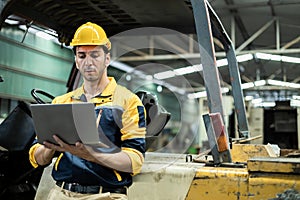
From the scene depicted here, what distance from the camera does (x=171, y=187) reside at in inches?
63.8

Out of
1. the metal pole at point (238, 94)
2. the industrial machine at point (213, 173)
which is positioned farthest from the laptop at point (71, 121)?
the metal pole at point (238, 94)

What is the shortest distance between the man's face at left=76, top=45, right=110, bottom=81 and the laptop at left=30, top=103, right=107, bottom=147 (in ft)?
0.91

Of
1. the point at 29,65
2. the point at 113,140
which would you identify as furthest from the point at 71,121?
the point at 29,65

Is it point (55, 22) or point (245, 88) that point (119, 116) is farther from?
point (245, 88)

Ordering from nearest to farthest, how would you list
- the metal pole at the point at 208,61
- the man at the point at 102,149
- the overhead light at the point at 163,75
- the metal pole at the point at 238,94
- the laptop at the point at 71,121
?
the laptop at the point at 71,121
the man at the point at 102,149
the metal pole at the point at 208,61
the overhead light at the point at 163,75
the metal pole at the point at 238,94

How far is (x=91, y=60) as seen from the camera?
5.06ft

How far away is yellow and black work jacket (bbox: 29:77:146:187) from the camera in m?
1.49

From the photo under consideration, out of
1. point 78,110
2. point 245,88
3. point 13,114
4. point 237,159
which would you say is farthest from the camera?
point 245,88

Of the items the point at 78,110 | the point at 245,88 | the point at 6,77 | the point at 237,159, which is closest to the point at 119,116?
the point at 78,110

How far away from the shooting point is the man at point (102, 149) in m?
1.48

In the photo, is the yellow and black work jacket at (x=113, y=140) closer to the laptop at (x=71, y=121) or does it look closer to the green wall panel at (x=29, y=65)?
the laptop at (x=71, y=121)

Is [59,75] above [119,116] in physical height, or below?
above

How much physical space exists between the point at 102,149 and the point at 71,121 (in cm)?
21

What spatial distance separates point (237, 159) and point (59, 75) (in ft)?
21.1
